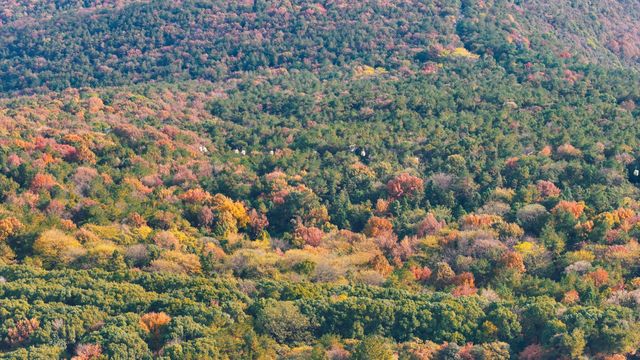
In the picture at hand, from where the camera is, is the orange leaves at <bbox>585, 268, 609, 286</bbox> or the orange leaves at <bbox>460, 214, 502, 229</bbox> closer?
the orange leaves at <bbox>585, 268, 609, 286</bbox>

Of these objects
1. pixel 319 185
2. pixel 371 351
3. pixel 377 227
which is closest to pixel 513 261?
pixel 377 227

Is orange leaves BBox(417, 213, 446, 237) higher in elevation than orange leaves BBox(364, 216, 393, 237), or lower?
higher

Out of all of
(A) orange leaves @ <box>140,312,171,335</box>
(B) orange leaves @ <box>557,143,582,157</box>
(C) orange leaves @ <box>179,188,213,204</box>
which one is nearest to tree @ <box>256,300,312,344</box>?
(A) orange leaves @ <box>140,312,171,335</box>

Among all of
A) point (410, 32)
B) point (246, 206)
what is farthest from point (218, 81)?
point (246, 206)

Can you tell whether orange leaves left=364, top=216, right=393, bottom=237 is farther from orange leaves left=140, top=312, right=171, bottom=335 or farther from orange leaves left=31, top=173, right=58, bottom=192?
orange leaves left=31, top=173, right=58, bottom=192

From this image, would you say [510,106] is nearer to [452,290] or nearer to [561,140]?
[561,140]

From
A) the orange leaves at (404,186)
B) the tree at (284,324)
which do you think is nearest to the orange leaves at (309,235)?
the orange leaves at (404,186)
